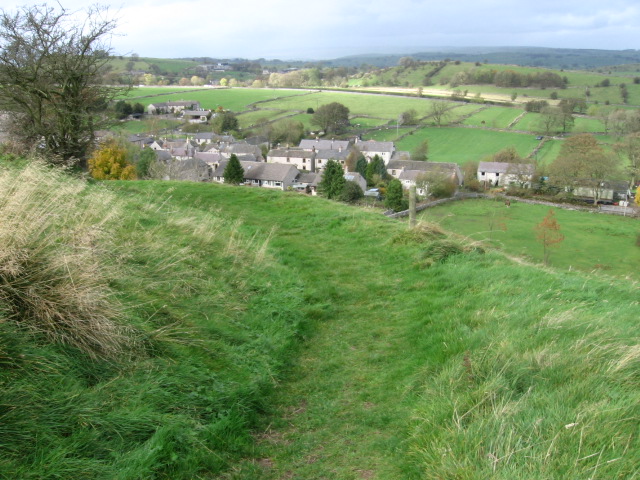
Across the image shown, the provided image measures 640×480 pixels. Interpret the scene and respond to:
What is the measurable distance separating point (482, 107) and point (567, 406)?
113542 mm

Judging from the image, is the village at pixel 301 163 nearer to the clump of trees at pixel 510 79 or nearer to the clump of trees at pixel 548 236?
the clump of trees at pixel 548 236

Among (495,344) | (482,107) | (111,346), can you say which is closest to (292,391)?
(111,346)

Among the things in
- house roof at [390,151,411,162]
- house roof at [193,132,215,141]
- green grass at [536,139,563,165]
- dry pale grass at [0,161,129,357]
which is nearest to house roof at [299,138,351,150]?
house roof at [390,151,411,162]

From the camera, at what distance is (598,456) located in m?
3.57

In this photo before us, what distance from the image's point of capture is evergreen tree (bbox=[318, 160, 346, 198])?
157 ft

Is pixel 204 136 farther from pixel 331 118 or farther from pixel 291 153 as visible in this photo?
pixel 331 118

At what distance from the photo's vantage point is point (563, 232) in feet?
136

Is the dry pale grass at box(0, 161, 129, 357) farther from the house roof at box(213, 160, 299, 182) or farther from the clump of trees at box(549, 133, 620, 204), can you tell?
the house roof at box(213, 160, 299, 182)

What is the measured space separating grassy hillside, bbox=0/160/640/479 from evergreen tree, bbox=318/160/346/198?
3908 centimetres

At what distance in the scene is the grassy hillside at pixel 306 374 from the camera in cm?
370

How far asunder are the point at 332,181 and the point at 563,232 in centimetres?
2186

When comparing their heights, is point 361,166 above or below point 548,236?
above

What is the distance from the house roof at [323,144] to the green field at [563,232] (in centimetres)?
3568

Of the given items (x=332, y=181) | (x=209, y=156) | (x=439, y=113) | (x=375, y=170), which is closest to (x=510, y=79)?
(x=439, y=113)
